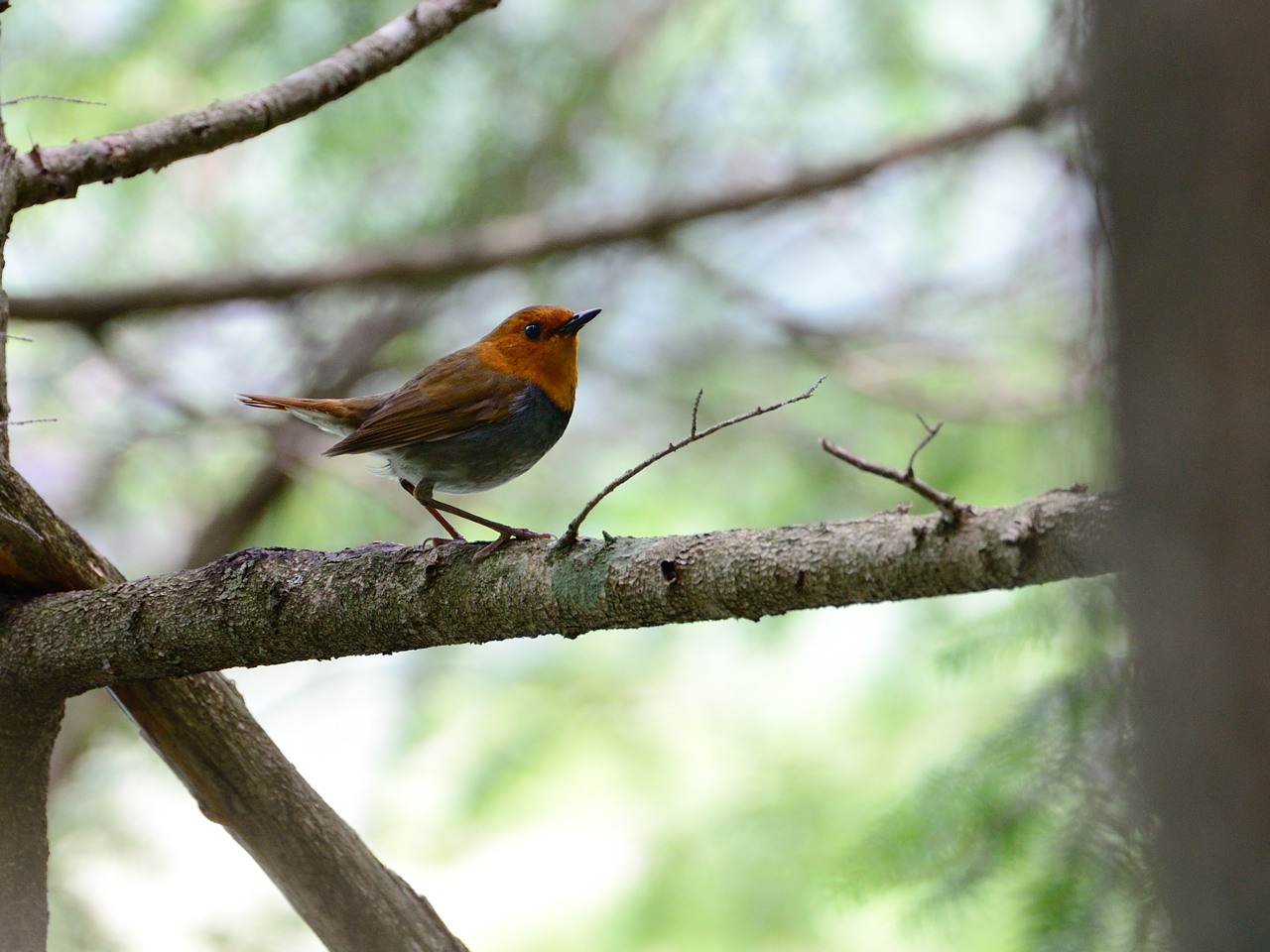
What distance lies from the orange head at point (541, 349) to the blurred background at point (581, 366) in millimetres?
2125

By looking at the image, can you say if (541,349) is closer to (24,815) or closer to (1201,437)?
(24,815)

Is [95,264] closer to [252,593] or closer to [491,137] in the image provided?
[491,137]

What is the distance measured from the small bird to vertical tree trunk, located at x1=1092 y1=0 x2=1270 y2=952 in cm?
253

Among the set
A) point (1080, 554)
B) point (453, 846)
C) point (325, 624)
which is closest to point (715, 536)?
point (1080, 554)

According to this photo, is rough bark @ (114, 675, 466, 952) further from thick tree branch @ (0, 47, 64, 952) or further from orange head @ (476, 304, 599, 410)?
orange head @ (476, 304, 599, 410)

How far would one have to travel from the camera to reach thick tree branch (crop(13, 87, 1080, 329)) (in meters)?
5.88

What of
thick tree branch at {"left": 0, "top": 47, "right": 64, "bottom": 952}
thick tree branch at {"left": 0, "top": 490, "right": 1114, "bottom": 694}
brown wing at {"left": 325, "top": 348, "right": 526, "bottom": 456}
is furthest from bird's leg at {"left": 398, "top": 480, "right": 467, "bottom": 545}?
thick tree branch at {"left": 0, "top": 47, "right": 64, "bottom": 952}

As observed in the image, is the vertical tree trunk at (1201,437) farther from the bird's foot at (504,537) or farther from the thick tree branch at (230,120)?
the thick tree branch at (230,120)

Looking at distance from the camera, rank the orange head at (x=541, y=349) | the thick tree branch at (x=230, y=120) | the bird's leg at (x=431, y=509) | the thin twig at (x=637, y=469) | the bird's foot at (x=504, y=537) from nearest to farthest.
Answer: the thin twig at (x=637, y=469), the bird's foot at (x=504, y=537), the thick tree branch at (x=230, y=120), the bird's leg at (x=431, y=509), the orange head at (x=541, y=349)

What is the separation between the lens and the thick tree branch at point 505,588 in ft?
6.06

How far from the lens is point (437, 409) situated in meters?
Result: 3.95

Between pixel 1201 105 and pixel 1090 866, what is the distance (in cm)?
180

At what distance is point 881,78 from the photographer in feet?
23.7

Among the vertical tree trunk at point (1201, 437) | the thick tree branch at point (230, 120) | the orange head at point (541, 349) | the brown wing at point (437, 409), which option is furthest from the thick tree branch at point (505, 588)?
the orange head at point (541, 349)
